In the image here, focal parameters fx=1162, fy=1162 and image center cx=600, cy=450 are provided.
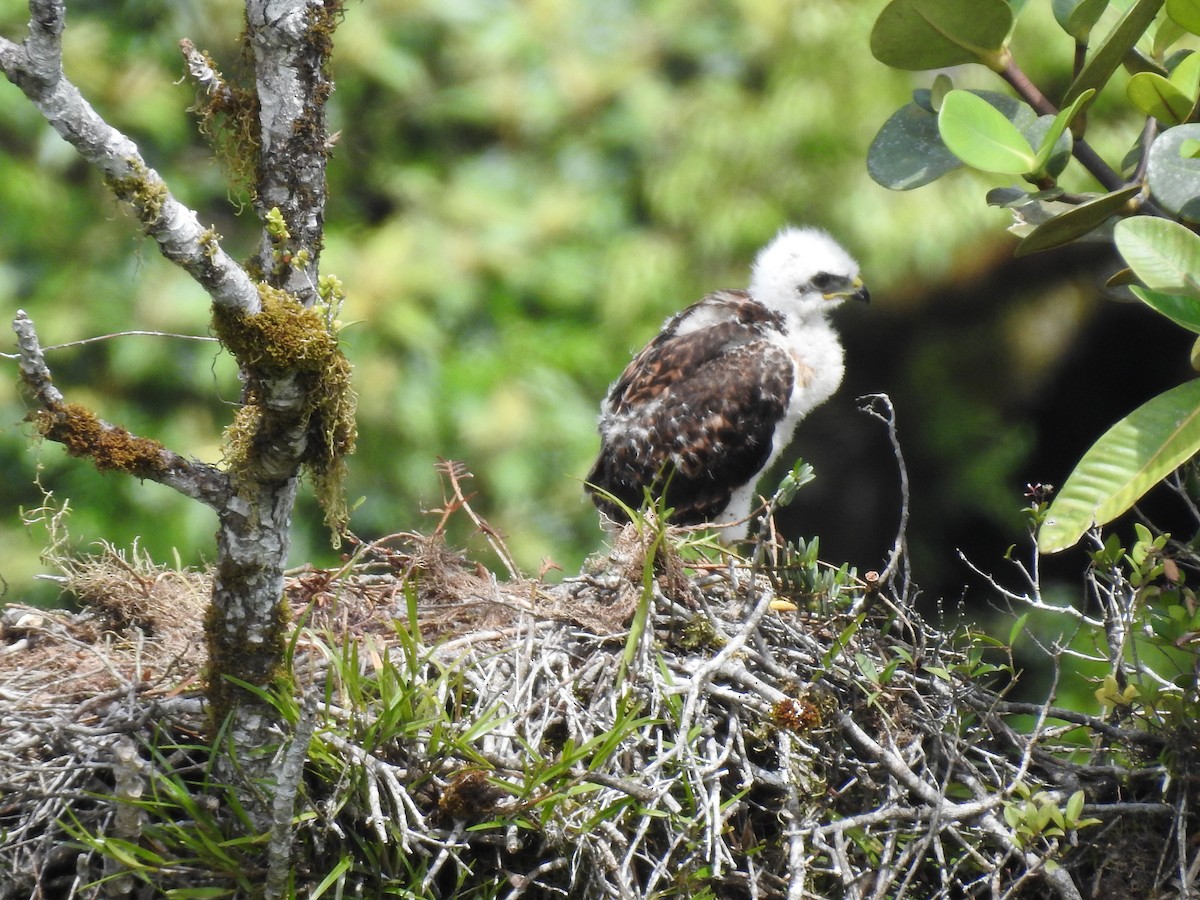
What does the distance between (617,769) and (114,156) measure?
1.32 metres

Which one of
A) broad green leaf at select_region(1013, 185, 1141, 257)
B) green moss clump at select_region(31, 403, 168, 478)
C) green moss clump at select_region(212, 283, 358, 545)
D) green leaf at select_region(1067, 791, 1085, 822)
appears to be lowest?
green leaf at select_region(1067, 791, 1085, 822)

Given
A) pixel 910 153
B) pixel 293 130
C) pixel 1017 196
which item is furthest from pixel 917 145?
pixel 293 130

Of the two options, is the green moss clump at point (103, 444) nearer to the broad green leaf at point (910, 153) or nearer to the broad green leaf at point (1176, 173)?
the broad green leaf at point (910, 153)

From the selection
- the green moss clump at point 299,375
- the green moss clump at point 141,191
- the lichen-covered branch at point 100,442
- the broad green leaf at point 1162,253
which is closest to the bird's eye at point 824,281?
the broad green leaf at point 1162,253

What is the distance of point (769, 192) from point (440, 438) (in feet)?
5.79

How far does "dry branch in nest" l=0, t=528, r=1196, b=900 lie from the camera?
6.60 feet

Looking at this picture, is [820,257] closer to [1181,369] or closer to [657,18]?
[657,18]

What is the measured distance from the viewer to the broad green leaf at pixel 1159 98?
1.88 m

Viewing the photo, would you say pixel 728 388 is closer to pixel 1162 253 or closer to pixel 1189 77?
pixel 1189 77

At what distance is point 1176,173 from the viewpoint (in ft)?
5.90

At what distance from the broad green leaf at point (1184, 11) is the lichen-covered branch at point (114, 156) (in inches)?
57.3

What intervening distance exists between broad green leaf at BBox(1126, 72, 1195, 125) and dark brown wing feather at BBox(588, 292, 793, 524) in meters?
2.19

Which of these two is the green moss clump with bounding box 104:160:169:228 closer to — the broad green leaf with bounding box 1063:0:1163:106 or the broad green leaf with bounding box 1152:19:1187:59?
the broad green leaf with bounding box 1063:0:1163:106

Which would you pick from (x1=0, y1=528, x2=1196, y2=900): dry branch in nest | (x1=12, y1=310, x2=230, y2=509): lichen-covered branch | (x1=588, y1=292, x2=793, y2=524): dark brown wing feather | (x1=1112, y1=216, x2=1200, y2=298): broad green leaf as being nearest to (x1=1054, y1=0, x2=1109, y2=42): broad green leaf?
(x1=1112, y1=216, x2=1200, y2=298): broad green leaf
